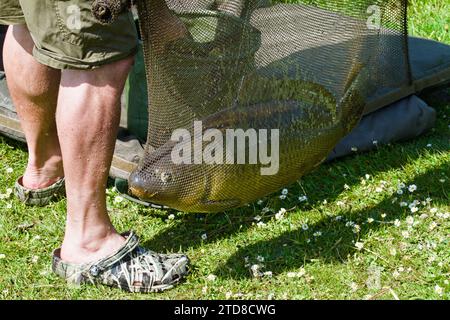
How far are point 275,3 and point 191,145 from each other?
0.53 m

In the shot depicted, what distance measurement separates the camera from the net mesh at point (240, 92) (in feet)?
10.1

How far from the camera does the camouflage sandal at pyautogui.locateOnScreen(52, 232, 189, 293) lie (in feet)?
11.3

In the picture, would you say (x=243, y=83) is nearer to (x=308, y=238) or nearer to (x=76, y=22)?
(x=76, y=22)

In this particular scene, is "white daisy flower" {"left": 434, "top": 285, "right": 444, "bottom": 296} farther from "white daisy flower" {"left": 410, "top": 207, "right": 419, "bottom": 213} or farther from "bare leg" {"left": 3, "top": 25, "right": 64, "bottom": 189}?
"bare leg" {"left": 3, "top": 25, "right": 64, "bottom": 189}

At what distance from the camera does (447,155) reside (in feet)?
14.1

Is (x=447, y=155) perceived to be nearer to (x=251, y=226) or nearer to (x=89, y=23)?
(x=251, y=226)

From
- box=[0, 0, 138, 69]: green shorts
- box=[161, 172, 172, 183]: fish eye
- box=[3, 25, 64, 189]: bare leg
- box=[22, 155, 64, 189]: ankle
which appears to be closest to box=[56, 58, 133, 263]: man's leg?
box=[0, 0, 138, 69]: green shorts

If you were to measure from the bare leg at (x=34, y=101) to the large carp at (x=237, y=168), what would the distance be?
0.75 m

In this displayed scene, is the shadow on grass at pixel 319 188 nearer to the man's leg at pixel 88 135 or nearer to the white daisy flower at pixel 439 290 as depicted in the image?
the man's leg at pixel 88 135

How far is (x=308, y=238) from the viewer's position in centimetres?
371

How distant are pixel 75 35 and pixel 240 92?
55 centimetres

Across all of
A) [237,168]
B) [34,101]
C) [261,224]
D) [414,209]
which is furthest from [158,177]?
[414,209]

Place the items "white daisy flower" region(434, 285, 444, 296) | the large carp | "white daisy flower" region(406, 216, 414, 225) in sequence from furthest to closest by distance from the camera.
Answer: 1. "white daisy flower" region(406, 216, 414, 225)
2. "white daisy flower" region(434, 285, 444, 296)
3. the large carp

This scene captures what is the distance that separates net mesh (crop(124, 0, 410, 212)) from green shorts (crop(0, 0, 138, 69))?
142 mm
